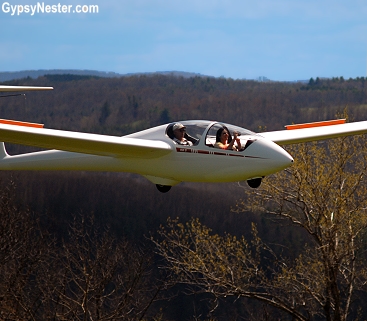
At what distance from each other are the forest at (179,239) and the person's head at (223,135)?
15.8 meters

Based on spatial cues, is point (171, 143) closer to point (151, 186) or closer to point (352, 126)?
point (352, 126)

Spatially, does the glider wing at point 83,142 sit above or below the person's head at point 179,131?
below

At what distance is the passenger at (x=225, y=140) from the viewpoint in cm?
1680

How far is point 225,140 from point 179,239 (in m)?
25.7

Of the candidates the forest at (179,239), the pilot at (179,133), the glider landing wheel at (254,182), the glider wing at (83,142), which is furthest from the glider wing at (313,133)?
the forest at (179,239)

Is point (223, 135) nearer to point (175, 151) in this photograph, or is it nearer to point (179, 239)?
point (175, 151)

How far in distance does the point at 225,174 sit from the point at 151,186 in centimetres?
13080

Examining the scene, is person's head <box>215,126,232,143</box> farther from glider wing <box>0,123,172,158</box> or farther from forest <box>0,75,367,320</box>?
forest <box>0,75,367,320</box>

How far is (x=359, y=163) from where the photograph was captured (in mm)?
42125

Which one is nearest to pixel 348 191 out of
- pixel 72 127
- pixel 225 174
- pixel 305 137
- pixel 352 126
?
pixel 352 126

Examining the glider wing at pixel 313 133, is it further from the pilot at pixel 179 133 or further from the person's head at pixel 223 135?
the pilot at pixel 179 133

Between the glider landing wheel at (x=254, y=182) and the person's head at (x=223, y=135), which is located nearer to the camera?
the person's head at (x=223, y=135)

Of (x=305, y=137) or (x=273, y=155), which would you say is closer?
(x=273, y=155)

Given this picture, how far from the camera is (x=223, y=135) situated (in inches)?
669
